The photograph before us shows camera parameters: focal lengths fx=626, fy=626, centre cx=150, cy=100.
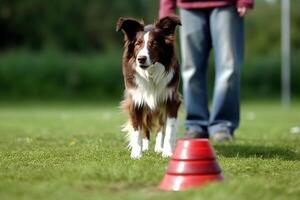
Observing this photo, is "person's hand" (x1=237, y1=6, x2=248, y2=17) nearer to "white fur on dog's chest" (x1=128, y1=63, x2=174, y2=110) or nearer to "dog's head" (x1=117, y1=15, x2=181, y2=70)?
"dog's head" (x1=117, y1=15, x2=181, y2=70)

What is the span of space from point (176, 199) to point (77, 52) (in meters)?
32.9

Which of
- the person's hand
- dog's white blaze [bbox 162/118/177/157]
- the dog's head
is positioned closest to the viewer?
the dog's head

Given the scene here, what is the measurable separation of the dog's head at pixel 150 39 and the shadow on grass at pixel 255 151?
1161 millimetres

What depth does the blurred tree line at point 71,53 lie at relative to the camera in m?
30.3

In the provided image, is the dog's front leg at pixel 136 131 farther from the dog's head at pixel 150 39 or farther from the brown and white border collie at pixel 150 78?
the dog's head at pixel 150 39

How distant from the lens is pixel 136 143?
19.9 feet

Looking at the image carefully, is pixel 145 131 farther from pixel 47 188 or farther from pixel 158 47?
pixel 47 188

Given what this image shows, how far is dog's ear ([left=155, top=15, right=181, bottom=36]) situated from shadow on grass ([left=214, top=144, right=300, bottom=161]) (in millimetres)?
1344

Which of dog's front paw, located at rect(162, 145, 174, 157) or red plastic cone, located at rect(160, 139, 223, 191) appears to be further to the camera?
dog's front paw, located at rect(162, 145, 174, 157)

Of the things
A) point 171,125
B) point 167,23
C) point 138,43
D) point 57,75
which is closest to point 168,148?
point 171,125

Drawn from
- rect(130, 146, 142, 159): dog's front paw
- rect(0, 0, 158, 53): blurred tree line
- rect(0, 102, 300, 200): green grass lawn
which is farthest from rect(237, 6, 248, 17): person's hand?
rect(0, 0, 158, 53): blurred tree line

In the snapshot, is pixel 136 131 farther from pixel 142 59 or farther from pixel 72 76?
pixel 72 76

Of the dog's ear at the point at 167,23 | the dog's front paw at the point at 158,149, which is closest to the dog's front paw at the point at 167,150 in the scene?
the dog's front paw at the point at 158,149

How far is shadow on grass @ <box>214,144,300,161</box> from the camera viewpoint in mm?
6129
